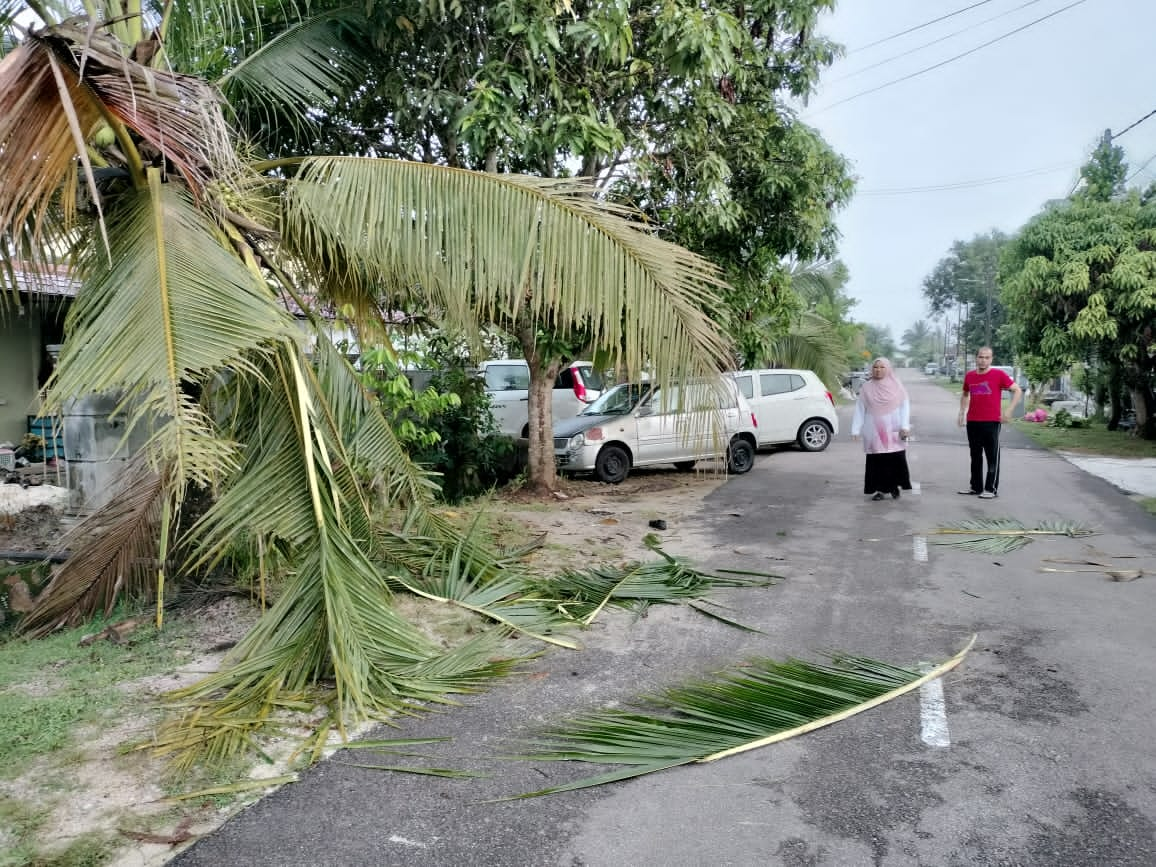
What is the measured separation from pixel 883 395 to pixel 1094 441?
1193 cm

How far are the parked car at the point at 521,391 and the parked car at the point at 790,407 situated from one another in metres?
3.13

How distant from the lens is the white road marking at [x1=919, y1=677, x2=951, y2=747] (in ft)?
13.0

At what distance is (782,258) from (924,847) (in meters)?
9.90

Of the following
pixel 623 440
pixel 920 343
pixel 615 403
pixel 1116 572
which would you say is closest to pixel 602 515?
pixel 623 440

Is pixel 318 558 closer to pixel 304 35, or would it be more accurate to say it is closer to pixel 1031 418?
pixel 304 35

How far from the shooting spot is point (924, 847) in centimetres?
310

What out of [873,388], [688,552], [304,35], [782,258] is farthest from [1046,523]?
[304,35]

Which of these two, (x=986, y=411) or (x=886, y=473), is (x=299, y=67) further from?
(x=986, y=411)

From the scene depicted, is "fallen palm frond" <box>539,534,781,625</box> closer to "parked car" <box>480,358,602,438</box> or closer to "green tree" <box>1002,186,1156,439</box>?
"parked car" <box>480,358,602,438</box>

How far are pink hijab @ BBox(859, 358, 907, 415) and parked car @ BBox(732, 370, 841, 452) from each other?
18.5 ft

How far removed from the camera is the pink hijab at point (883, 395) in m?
10.3

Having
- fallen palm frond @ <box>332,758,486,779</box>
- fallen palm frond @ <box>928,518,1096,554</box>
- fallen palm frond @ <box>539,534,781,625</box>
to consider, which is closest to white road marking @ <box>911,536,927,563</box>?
fallen palm frond @ <box>928,518,1096,554</box>

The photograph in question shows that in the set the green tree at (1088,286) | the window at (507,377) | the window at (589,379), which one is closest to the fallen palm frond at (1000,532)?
the green tree at (1088,286)

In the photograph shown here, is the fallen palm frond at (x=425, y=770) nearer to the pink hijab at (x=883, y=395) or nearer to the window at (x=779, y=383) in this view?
the pink hijab at (x=883, y=395)
